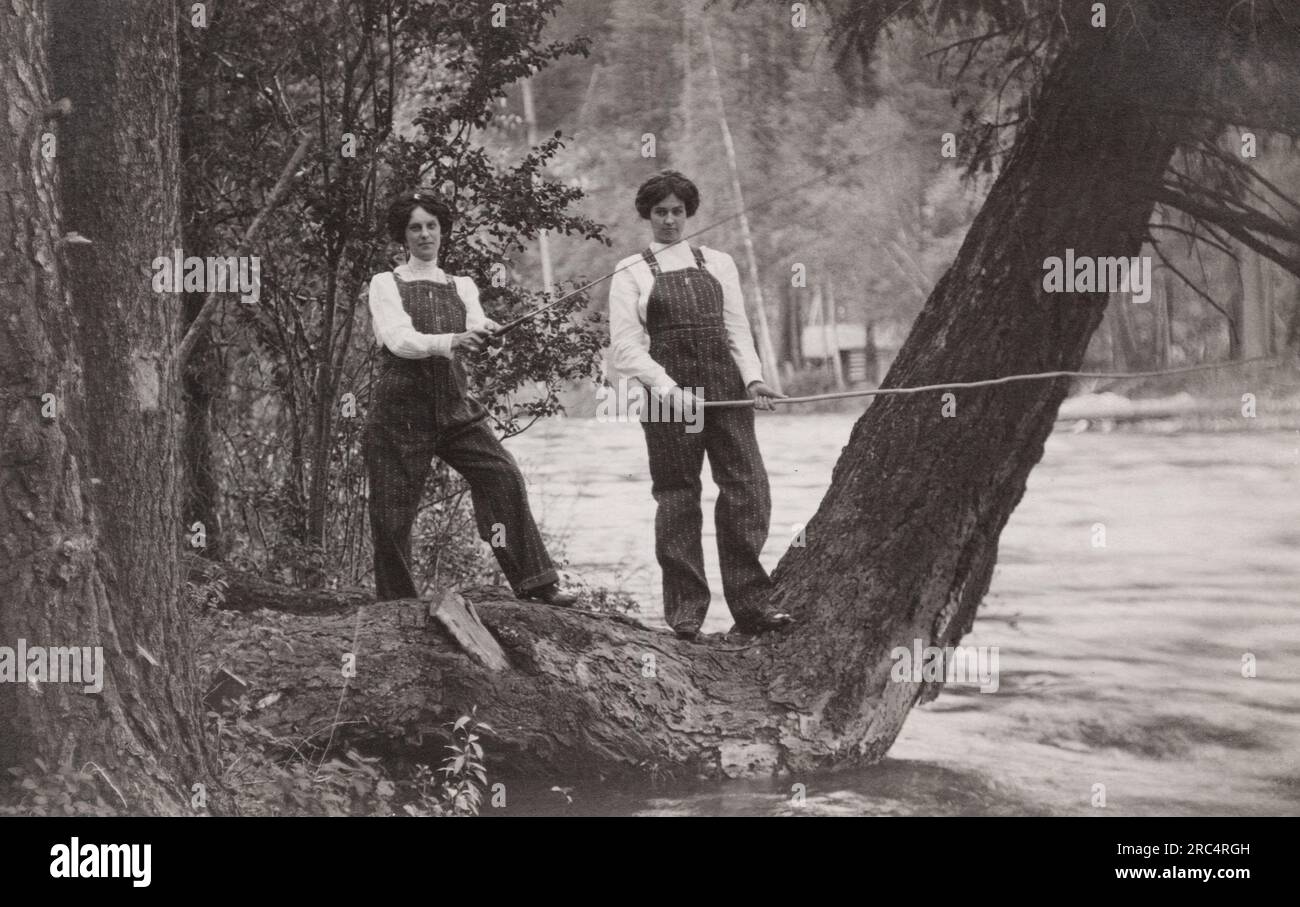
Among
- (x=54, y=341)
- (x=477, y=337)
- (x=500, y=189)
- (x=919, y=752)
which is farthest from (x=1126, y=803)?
(x=54, y=341)

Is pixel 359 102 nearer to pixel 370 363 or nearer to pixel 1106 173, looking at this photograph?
pixel 370 363

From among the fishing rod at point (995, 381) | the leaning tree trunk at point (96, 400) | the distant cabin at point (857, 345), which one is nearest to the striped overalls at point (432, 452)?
the fishing rod at point (995, 381)

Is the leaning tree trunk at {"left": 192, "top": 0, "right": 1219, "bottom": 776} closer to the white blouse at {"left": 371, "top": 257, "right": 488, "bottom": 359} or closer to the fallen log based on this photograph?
the fallen log

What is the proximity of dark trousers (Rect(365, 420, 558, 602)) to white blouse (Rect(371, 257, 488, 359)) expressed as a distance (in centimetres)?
24

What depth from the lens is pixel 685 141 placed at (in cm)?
472

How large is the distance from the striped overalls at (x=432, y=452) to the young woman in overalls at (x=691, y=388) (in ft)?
1.30

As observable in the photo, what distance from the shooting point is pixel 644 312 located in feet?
14.0

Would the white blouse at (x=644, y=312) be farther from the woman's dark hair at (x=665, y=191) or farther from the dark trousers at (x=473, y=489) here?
the dark trousers at (x=473, y=489)

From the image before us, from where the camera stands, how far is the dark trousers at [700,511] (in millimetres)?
4281

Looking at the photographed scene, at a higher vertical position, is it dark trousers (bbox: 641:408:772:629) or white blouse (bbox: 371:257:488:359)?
white blouse (bbox: 371:257:488:359)

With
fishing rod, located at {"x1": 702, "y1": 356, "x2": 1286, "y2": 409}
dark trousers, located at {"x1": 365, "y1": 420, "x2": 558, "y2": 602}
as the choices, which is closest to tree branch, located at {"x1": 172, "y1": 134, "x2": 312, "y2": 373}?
dark trousers, located at {"x1": 365, "y1": 420, "x2": 558, "y2": 602}

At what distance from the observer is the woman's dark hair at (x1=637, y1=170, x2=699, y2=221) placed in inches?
168

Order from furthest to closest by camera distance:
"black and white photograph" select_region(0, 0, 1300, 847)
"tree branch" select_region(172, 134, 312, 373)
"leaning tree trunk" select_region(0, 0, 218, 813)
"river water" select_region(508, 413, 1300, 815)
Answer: "tree branch" select_region(172, 134, 312, 373) < "river water" select_region(508, 413, 1300, 815) < "black and white photograph" select_region(0, 0, 1300, 847) < "leaning tree trunk" select_region(0, 0, 218, 813)
